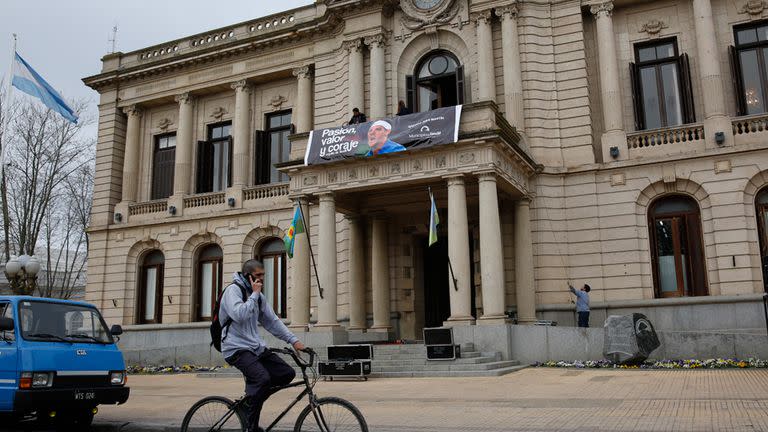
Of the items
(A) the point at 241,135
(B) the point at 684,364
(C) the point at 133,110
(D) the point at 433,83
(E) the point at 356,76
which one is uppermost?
(C) the point at 133,110

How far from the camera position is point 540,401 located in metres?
11.8

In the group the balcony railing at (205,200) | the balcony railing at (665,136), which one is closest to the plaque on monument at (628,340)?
the balcony railing at (665,136)

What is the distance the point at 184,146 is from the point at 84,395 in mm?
23552

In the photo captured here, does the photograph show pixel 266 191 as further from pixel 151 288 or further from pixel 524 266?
pixel 524 266

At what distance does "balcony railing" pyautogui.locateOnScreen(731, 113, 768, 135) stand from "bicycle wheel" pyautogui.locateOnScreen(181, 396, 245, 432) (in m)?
20.8

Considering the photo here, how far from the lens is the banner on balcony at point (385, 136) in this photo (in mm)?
20406

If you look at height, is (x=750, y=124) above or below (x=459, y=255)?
above

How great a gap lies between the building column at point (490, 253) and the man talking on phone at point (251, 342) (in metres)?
12.9

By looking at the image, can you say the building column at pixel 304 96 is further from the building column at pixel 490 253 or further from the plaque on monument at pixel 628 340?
the plaque on monument at pixel 628 340

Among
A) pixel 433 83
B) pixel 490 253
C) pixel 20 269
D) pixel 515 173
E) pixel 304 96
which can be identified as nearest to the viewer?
pixel 490 253

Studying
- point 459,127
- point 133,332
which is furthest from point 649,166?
point 133,332

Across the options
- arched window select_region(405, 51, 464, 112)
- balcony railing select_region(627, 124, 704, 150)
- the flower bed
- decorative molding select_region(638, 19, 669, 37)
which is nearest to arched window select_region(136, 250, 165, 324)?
arched window select_region(405, 51, 464, 112)

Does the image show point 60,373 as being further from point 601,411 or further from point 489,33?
point 489,33

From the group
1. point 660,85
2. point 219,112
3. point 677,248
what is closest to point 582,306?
point 677,248
